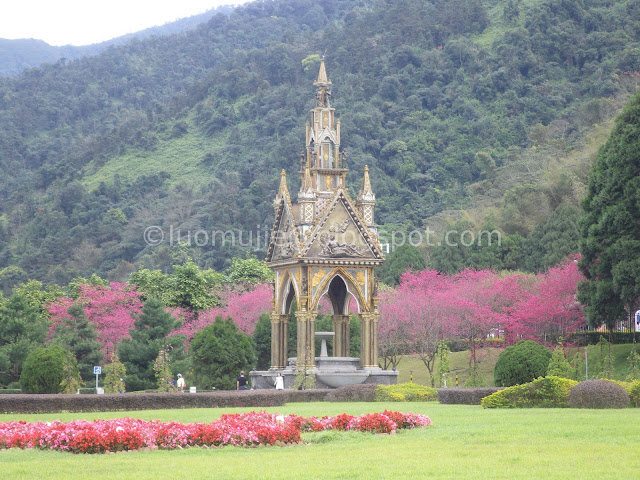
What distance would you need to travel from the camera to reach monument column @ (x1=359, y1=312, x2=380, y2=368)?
122 ft

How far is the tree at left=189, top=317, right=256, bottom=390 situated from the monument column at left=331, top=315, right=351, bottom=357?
5072mm

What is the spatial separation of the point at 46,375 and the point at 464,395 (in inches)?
637

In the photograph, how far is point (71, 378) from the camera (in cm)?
3662

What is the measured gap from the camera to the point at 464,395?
2817 cm

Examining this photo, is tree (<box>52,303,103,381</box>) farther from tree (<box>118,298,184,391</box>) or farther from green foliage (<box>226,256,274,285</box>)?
green foliage (<box>226,256,274,285</box>)

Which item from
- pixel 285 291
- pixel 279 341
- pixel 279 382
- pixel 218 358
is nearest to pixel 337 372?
pixel 279 382

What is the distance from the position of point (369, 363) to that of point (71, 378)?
11.0 m

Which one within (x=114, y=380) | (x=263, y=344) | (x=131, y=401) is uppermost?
(x=263, y=344)

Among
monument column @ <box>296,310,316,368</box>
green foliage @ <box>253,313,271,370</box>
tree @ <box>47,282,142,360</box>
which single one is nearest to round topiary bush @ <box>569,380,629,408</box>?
monument column @ <box>296,310,316,368</box>

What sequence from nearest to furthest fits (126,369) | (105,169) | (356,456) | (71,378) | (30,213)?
(356,456) < (71,378) < (126,369) < (30,213) < (105,169)

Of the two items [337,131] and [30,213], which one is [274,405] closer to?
[337,131]

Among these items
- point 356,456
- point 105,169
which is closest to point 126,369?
point 356,456

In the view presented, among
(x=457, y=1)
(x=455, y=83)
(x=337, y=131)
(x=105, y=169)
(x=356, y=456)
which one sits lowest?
(x=356, y=456)

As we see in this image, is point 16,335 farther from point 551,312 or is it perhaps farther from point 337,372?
point 551,312
